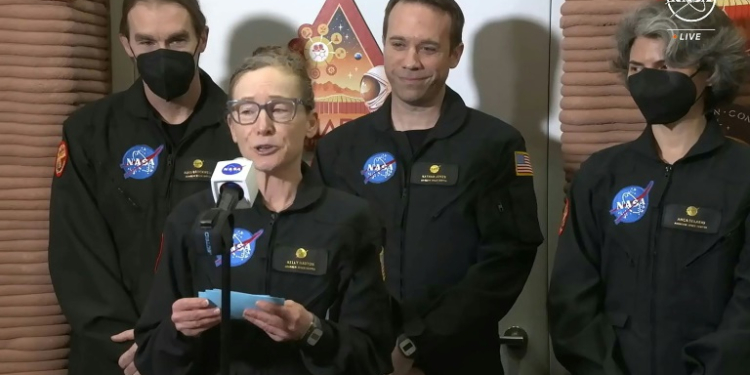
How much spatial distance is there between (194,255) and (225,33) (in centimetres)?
163

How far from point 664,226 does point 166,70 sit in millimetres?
1415

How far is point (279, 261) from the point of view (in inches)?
76.3

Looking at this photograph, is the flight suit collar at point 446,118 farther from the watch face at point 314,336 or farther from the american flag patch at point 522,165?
the watch face at point 314,336

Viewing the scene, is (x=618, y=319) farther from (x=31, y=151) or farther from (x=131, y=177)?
(x=31, y=151)

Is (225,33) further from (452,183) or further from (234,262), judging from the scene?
(234,262)

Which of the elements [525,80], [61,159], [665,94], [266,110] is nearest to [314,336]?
[266,110]

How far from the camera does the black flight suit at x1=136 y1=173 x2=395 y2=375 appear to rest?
1903mm

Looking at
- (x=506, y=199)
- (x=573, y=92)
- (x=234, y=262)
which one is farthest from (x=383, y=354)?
(x=573, y=92)

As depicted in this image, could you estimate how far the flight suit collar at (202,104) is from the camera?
2627 millimetres

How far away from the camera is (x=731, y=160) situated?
Result: 7.43ft

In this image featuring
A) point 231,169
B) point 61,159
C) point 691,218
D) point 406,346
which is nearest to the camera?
point 231,169

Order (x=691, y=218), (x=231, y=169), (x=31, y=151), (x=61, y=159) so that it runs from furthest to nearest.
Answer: (x=31, y=151)
(x=61, y=159)
(x=691, y=218)
(x=231, y=169)

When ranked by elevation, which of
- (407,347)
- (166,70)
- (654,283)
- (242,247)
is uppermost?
(166,70)

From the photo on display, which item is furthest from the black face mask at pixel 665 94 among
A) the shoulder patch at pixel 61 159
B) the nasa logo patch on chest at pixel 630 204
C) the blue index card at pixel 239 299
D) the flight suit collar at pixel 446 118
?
the shoulder patch at pixel 61 159
